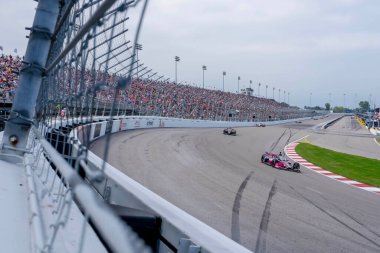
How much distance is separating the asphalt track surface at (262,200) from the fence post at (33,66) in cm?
305

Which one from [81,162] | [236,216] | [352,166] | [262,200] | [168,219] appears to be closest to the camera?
[81,162]

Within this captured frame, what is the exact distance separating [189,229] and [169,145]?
1241 cm

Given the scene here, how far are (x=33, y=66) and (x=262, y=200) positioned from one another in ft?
17.0

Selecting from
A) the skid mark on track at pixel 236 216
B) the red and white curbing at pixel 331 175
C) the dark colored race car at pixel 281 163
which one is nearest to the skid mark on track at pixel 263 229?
the skid mark on track at pixel 236 216

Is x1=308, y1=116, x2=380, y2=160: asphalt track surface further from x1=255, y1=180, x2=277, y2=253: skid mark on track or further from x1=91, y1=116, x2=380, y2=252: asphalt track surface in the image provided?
x1=255, y1=180, x2=277, y2=253: skid mark on track

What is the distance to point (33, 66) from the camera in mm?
3531

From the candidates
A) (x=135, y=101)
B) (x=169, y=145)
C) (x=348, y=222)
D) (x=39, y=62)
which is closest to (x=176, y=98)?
(x=135, y=101)

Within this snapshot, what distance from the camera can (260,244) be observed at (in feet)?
16.0

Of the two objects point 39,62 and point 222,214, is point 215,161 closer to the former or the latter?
point 222,214

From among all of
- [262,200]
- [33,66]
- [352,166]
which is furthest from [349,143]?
[33,66]

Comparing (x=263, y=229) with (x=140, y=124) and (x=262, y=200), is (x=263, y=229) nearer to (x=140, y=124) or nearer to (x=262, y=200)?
(x=262, y=200)

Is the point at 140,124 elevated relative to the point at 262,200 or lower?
elevated

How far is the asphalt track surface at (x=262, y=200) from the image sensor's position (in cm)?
534

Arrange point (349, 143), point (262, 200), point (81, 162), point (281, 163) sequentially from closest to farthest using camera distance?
point (81, 162)
point (262, 200)
point (281, 163)
point (349, 143)
